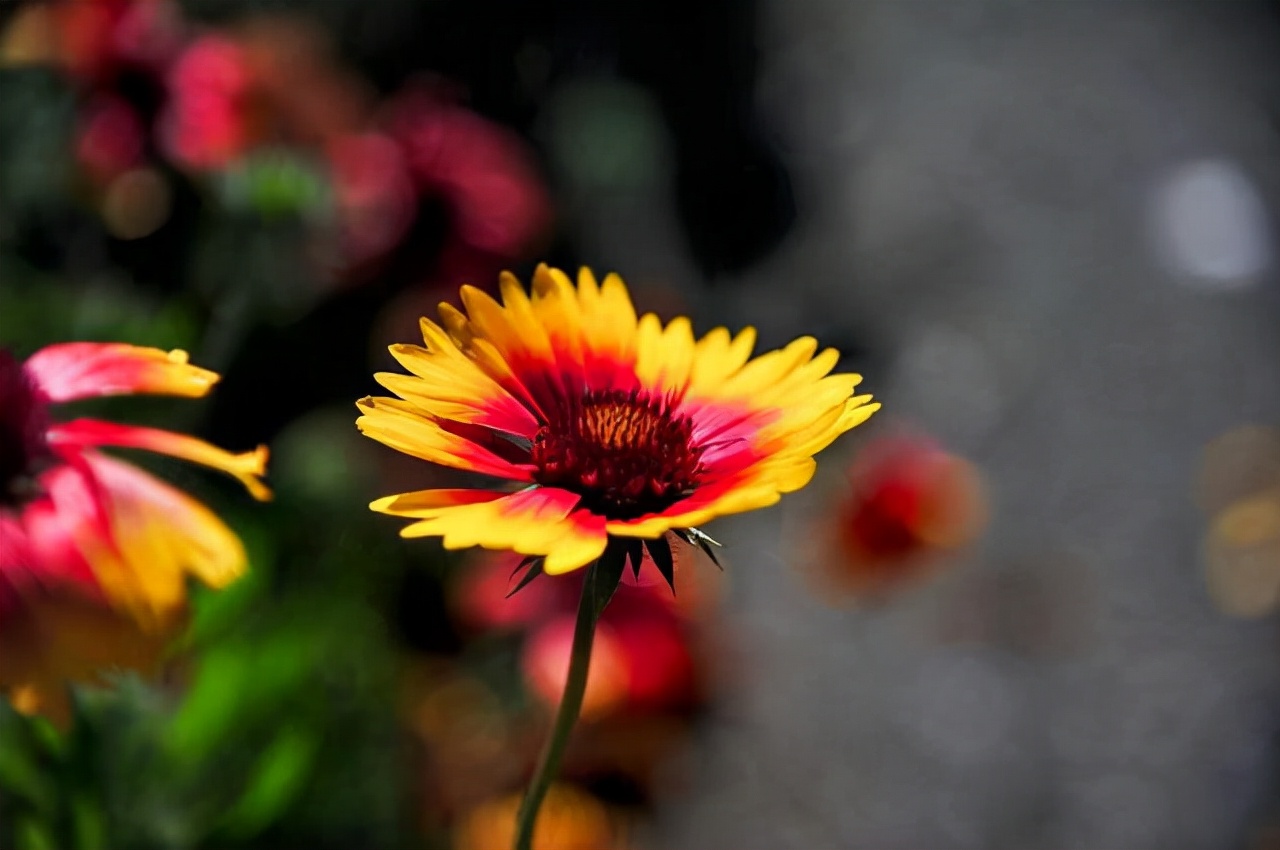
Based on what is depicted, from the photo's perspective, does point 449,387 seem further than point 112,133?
No

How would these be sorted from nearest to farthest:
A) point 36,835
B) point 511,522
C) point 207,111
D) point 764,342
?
point 511,522, point 36,835, point 207,111, point 764,342

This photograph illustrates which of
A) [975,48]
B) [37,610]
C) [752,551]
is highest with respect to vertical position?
[975,48]

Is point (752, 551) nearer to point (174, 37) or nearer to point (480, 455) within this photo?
point (174, 37)

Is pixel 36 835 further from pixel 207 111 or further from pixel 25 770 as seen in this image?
pixel 207 111

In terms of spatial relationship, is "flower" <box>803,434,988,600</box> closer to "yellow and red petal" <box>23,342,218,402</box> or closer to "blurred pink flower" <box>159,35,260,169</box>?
"blurred pink flower" <box>159,35,260,169</box>

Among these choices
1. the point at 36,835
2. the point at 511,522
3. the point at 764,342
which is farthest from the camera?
the point at 764,342

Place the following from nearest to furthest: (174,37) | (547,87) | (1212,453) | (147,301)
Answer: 1. (147,301)
2. (174,37)
3. (547,87)
4. (1212,453)

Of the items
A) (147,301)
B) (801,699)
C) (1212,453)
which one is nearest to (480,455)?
(147,301)

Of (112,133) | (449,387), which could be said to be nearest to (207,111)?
(112,133)
